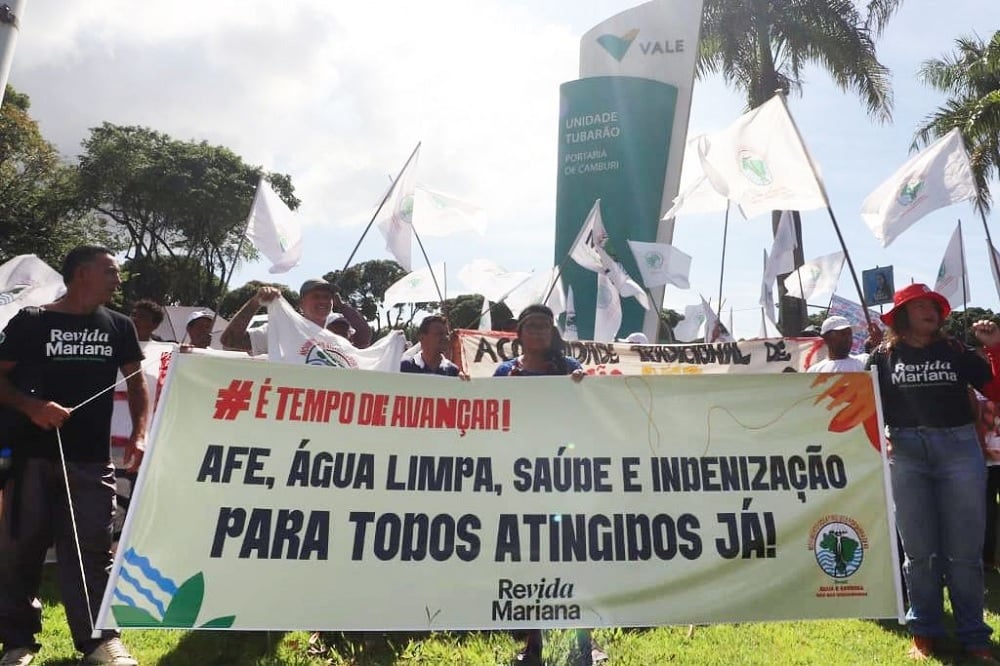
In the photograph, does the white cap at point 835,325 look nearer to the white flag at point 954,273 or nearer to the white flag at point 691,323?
the white flag at point 954,273

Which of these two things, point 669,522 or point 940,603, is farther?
point 940,603

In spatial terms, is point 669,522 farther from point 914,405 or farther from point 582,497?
point 914,405

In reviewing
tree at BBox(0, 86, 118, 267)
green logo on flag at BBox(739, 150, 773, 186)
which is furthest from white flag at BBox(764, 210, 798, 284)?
tree at BBox(0, 86, 118, 267)

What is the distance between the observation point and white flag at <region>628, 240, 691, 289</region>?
11.6m

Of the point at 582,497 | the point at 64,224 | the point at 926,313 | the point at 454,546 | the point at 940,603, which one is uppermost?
the point at 64,224

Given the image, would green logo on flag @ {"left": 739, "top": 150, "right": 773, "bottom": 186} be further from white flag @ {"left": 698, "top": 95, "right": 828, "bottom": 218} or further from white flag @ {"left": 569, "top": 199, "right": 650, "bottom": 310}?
white flag @ {"left": 569, "top": 199, "right": 650, "bottom": 310}

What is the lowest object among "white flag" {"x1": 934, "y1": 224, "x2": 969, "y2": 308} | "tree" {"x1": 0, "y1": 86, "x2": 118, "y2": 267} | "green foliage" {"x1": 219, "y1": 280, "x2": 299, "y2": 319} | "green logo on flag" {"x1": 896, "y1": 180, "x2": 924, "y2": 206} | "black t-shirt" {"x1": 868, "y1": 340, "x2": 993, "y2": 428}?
"black t-shirt" {"x1": 868, "y1": 340, "x2": 993, "y2": 428}

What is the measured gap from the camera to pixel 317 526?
329cm

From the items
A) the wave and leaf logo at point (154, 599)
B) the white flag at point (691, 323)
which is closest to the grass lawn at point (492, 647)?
the wave and leaf logo at point (154, 599)

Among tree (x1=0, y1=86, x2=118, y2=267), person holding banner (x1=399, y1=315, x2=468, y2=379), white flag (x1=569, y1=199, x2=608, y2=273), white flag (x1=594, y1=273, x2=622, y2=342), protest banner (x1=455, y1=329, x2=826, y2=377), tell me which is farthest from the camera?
tree (x1=0, y1=86, x2=118, y2=267)

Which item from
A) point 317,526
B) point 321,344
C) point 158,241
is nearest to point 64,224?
point 158,241

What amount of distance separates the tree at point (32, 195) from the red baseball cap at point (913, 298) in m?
27.2

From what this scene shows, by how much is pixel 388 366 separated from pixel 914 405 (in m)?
3.29

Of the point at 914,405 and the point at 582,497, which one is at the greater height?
the point at 914,405
